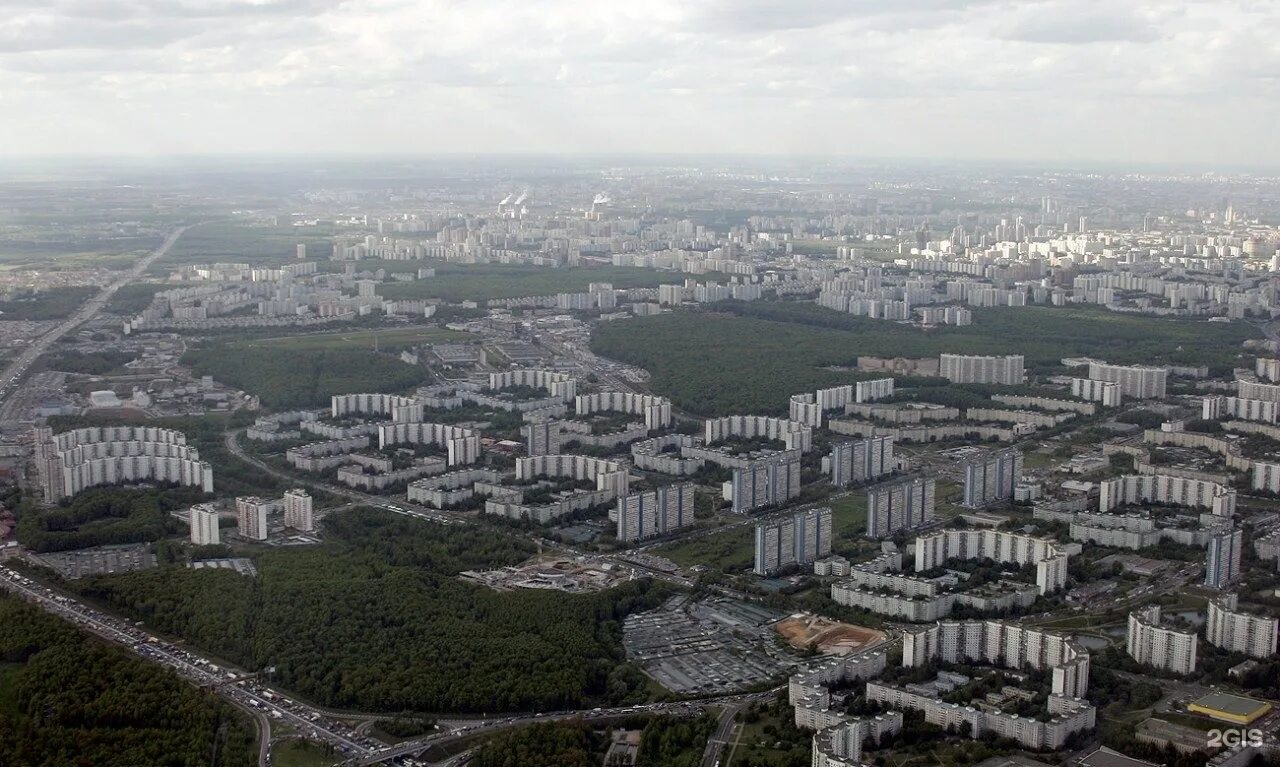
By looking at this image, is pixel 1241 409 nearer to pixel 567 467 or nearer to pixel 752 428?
pixel 752 428

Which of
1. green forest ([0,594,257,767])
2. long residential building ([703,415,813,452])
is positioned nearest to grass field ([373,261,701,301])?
long residential building ([703,415,813,452])

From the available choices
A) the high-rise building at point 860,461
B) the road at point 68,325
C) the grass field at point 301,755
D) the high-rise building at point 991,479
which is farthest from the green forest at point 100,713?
the road at point 68,325

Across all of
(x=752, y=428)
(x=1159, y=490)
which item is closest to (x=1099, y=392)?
(x=752, y=428)

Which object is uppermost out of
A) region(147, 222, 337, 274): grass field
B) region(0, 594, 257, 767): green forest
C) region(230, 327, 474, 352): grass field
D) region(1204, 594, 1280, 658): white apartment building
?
region(147, 222, 337, 274): grass field

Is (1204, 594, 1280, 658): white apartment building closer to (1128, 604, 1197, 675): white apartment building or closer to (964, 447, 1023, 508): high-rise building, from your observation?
(1128, 604, 1197, 675): white apartment building

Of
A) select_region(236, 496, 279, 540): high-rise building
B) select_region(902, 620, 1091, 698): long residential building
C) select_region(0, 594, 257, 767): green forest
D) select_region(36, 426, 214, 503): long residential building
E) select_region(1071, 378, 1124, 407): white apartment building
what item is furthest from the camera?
select_region(1071, 378, 1124, 407): white apartment building

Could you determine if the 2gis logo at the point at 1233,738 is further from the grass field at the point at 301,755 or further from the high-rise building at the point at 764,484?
the high-rise building at the point at 764,484
